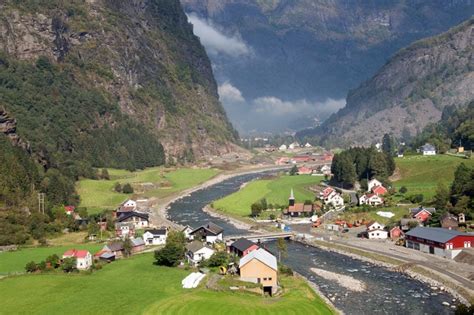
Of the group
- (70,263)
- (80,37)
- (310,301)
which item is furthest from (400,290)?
(80,37)

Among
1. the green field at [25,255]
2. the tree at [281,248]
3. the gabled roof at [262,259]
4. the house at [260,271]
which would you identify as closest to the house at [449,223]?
the tree at [281,248]

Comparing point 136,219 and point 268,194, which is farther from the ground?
point 268,194

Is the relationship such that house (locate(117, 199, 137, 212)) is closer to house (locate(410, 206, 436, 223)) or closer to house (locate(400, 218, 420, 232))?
house (locate(400, 218, 420, 232))

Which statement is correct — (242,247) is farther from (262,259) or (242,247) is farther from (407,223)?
(407,223)

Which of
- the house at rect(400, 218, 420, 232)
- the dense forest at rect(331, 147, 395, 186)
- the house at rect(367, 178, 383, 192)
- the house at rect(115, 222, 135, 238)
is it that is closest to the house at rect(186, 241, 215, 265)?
the house at rect(115, 222, 135, 238)

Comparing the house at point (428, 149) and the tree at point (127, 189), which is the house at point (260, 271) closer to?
the tree at point (127, 189)

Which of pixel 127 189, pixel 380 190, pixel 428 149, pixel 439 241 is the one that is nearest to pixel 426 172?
pixel 380 190
